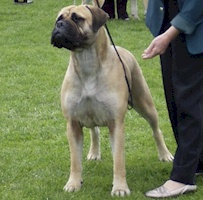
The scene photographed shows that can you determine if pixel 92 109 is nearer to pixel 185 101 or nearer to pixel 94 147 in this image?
pixel 185 101

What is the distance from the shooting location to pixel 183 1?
15.9 ft

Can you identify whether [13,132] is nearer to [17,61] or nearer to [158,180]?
[158,180]

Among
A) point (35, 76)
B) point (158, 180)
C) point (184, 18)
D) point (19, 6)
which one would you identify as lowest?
point (19, 6)

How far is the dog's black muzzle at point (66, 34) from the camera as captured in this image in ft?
16.4

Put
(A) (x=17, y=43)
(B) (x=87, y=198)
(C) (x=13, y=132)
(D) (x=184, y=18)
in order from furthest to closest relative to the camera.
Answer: (A) (x=17, y=43), (C) (x=13, y=132), (B) (x=87, y=198), (D) (x=184, y=18)

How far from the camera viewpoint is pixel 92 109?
17.6ft

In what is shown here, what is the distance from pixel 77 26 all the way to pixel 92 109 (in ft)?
2.36

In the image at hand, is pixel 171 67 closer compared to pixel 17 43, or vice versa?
pixel 171 67

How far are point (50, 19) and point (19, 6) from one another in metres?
2.71

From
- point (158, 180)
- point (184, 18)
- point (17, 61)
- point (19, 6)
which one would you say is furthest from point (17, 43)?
point (184, 18)

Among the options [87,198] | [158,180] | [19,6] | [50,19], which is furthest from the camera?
[19,6]

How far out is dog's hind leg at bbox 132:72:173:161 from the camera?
6.01 m

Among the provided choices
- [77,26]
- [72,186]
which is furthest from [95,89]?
[72,186]

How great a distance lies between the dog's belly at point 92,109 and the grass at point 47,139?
Result: 0.63 meters
